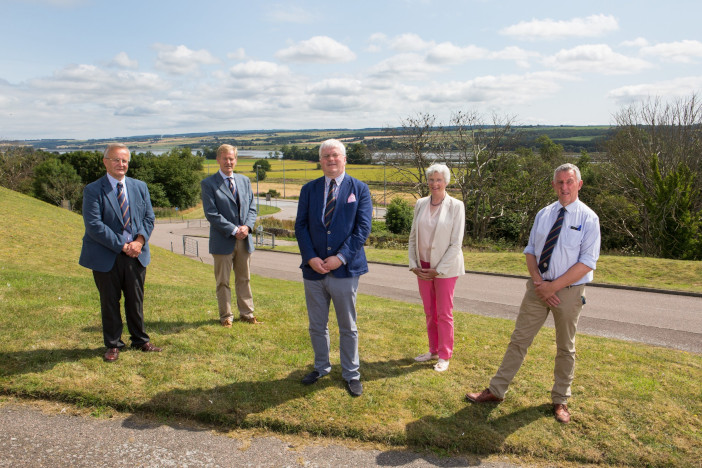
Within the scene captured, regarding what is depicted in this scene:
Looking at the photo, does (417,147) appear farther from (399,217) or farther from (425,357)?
(425,357)

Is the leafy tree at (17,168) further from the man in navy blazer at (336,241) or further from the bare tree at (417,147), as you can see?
the man in navy blazer at (336,241)

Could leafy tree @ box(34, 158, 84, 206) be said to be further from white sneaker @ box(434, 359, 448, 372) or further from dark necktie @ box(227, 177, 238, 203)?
white sneaker @ box(434, 359, 448, 372)

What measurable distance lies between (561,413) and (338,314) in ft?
7.32

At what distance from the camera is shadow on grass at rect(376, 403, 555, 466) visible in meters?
3.84

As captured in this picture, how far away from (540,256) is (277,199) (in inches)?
3370

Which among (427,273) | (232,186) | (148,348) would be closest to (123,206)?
(232,186)

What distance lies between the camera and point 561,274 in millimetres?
4219

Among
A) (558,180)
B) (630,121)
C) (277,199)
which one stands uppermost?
(630,121)

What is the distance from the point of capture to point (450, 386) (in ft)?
16.1

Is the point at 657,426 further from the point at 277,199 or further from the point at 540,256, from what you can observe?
the point at 277,199

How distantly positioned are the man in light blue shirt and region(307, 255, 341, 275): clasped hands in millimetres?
1715

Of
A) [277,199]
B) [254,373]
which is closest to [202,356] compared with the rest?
[254,373]

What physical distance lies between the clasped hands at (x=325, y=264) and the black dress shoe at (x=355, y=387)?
3.79 ft

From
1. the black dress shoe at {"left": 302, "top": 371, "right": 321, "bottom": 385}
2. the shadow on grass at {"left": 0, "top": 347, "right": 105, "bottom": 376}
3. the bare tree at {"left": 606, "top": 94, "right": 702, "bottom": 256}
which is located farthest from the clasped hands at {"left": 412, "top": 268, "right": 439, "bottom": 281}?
the bare tree at {"left": 606, "top": 94, "right": 702, "bottom": 256}
